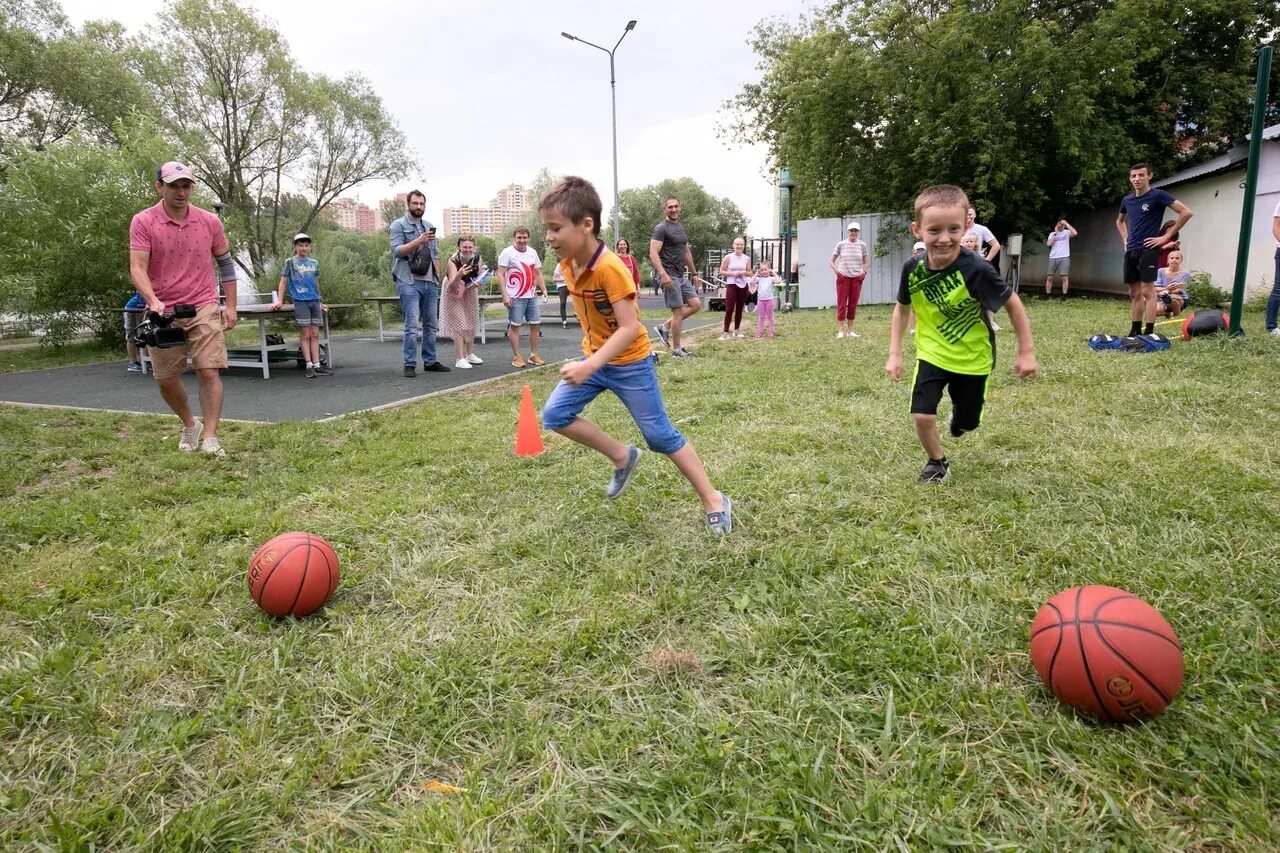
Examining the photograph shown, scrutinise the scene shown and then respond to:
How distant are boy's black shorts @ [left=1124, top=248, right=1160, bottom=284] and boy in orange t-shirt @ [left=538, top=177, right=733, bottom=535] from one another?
25.9 feet

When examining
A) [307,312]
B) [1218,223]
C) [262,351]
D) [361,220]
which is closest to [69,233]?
[262,351]

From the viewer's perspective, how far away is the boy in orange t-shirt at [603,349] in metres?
3.44

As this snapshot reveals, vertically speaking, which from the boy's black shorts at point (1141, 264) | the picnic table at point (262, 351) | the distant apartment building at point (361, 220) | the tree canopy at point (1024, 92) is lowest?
the picnic table at point (262, 351)

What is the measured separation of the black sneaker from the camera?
168 inches

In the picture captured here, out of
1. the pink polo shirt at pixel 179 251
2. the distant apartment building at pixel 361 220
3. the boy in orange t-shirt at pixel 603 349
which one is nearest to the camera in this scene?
the boy in orange t-shirt at pixel 603 349

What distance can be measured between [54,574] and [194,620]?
3.28 feet

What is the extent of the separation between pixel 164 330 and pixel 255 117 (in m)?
29.4

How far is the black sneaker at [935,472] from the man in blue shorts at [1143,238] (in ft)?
20.9

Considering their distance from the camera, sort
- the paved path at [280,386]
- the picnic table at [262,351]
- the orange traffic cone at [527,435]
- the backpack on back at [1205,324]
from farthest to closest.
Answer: the picnic table at [262,351], the backpack on back at [1205,324], the paved path at [280,386], the orange traffic cone at [527,435]

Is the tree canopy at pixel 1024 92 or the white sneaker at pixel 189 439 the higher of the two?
the tree canopy at pixel 1024 92

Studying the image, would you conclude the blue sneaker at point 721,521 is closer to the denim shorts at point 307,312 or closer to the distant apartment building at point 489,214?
the denim shorts at point 307,312

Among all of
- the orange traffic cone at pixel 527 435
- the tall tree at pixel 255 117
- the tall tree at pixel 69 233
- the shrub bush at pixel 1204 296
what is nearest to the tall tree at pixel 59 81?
the tall tree at pixel 255 117

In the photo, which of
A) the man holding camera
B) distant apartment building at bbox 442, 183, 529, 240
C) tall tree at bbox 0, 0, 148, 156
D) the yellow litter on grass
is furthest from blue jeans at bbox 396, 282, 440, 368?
distant apartment building at bbox 442, 183, 529, 240

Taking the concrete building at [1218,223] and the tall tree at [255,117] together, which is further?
the tall tree at [255,117]
